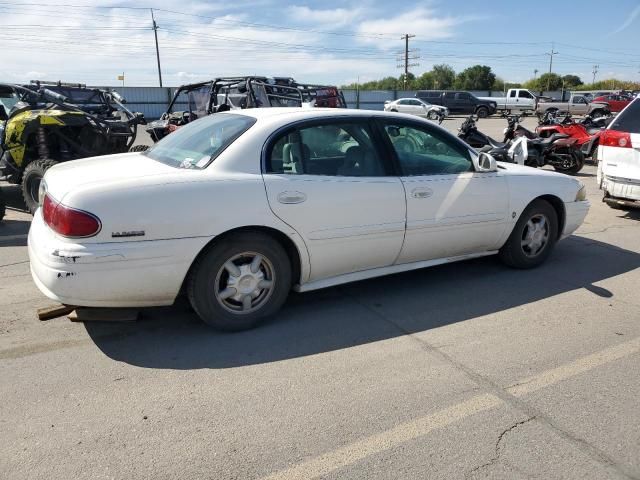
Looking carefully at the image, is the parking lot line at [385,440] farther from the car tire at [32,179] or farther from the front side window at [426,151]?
the car tire at [32,179]

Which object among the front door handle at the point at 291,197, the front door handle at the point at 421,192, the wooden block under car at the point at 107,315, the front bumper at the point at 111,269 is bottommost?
the wooden block under car at the point at 107,315

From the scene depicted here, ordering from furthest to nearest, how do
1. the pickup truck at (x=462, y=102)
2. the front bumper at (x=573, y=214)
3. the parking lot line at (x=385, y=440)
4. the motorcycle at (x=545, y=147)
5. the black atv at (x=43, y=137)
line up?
the pickup truck at (x=462, y=102) < the motorcycle at (x=545, y=147) < the black atv at (x=43, y=137) < the front bumper at (x=573, y=214) < the parking lot line at (x=385, y=440)

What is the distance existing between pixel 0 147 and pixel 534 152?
32.9ft

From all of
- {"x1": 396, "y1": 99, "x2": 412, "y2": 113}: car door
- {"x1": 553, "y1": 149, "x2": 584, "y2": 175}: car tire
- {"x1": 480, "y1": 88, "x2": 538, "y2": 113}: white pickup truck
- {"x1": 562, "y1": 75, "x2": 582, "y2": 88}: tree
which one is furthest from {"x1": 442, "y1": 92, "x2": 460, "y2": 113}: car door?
{"x1": 562, "y1": 75, "x2": 582, "y2": 88}: tree

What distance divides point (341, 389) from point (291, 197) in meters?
1.37

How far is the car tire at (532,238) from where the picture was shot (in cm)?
501

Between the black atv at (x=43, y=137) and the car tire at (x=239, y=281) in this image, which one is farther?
the black atv at (x=43, y=137)

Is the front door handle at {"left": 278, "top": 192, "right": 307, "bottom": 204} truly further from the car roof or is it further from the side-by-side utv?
the side-by-side utv

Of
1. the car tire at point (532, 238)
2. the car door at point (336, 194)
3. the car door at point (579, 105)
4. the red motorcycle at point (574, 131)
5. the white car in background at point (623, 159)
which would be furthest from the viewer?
the car door at point (579, 105)

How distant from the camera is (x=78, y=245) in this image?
10.4 ft

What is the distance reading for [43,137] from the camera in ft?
25.1

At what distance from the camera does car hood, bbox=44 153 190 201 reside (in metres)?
3.33

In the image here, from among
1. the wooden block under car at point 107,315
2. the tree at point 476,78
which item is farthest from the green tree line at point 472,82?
the wooden block under car at point 107,315

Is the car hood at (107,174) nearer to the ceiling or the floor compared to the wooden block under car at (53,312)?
nearer to the ceiling
